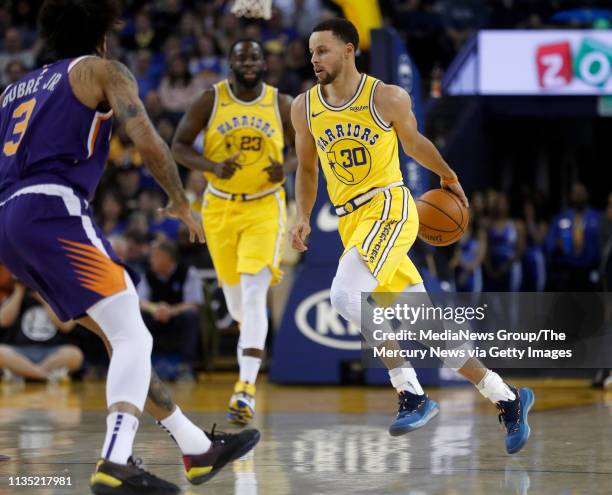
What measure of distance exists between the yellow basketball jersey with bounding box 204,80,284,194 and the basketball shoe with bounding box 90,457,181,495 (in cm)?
402

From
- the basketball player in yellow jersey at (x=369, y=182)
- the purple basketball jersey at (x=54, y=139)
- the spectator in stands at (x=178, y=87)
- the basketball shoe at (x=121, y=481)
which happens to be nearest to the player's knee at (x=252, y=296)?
the basketball player in yellow jersey at (x=369, y=182)

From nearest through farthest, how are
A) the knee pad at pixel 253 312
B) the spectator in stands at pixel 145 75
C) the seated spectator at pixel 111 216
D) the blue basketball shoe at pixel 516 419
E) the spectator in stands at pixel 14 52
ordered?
the blue basketball shoe at pixel 516 419 → the knee pad at pixel 253 312 → the seated spectator at pixel 111 216 → the spectator in stands at pixel 145 75 → the spectator in stands at pixel 14 52

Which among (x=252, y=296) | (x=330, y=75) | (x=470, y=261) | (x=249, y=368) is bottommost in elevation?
(x=249, y=368)

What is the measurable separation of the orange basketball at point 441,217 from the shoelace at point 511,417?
44.2 inches

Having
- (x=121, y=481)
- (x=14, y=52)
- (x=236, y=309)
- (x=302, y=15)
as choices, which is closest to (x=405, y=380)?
(x=121, y=481)

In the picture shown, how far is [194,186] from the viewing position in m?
13.1

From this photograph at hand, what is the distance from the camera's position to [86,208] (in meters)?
4.74

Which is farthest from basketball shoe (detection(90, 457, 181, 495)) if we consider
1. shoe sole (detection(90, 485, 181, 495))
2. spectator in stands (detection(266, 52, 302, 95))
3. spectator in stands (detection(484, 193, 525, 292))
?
spectator in stands (detection(266, 52, 302, 95))

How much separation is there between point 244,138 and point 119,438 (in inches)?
163

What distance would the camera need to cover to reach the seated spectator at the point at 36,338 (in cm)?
1139

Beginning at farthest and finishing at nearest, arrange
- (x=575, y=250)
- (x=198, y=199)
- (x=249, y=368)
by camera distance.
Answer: (x=575, y=250), (x=198, y=199), (x=249, y=368)

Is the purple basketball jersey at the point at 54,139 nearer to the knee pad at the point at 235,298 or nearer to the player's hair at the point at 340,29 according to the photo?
the player's hair at the point at 340,29

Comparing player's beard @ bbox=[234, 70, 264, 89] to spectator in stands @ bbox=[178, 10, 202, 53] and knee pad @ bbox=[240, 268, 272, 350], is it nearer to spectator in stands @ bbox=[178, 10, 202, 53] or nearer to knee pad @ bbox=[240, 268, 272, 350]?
knee pad @ bbox=[240, 268, 272, 350]

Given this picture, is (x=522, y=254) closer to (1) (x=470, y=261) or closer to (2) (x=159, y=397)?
(1) (x=470, y=261)
